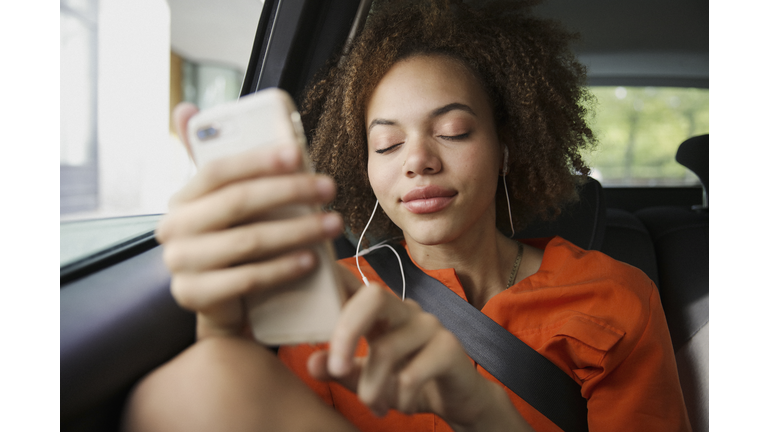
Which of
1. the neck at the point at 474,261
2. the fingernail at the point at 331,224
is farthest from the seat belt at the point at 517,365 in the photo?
the fingernail at the point at 331,224

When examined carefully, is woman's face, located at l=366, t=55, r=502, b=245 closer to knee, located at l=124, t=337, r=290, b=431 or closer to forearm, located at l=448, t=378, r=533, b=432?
forearm, located at l=448, t=378, r=533, b=432

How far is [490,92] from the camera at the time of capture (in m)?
1.29

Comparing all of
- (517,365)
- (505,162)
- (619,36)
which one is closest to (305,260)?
(517,365)

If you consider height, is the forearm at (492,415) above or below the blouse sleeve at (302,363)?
above

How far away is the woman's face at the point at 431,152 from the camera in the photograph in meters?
1.09

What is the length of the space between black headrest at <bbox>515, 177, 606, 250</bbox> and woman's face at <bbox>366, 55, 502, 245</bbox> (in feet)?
2.16

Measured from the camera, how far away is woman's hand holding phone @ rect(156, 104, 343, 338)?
0.45 meters

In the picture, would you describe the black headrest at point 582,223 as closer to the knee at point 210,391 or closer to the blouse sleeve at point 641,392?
the blouse sleeve at point 641,392

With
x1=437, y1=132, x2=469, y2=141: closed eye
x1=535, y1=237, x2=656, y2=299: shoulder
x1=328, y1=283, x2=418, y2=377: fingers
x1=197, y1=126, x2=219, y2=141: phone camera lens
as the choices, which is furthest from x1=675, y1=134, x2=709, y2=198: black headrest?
x1=197, y1=126, x2=219, y2=141: phone camera lens

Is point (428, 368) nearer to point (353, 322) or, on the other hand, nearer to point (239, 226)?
point (353, 322)

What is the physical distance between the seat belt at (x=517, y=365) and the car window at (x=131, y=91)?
0.73 m

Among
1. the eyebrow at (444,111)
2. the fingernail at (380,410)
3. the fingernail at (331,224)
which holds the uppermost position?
the eyebrow at (444,111)
